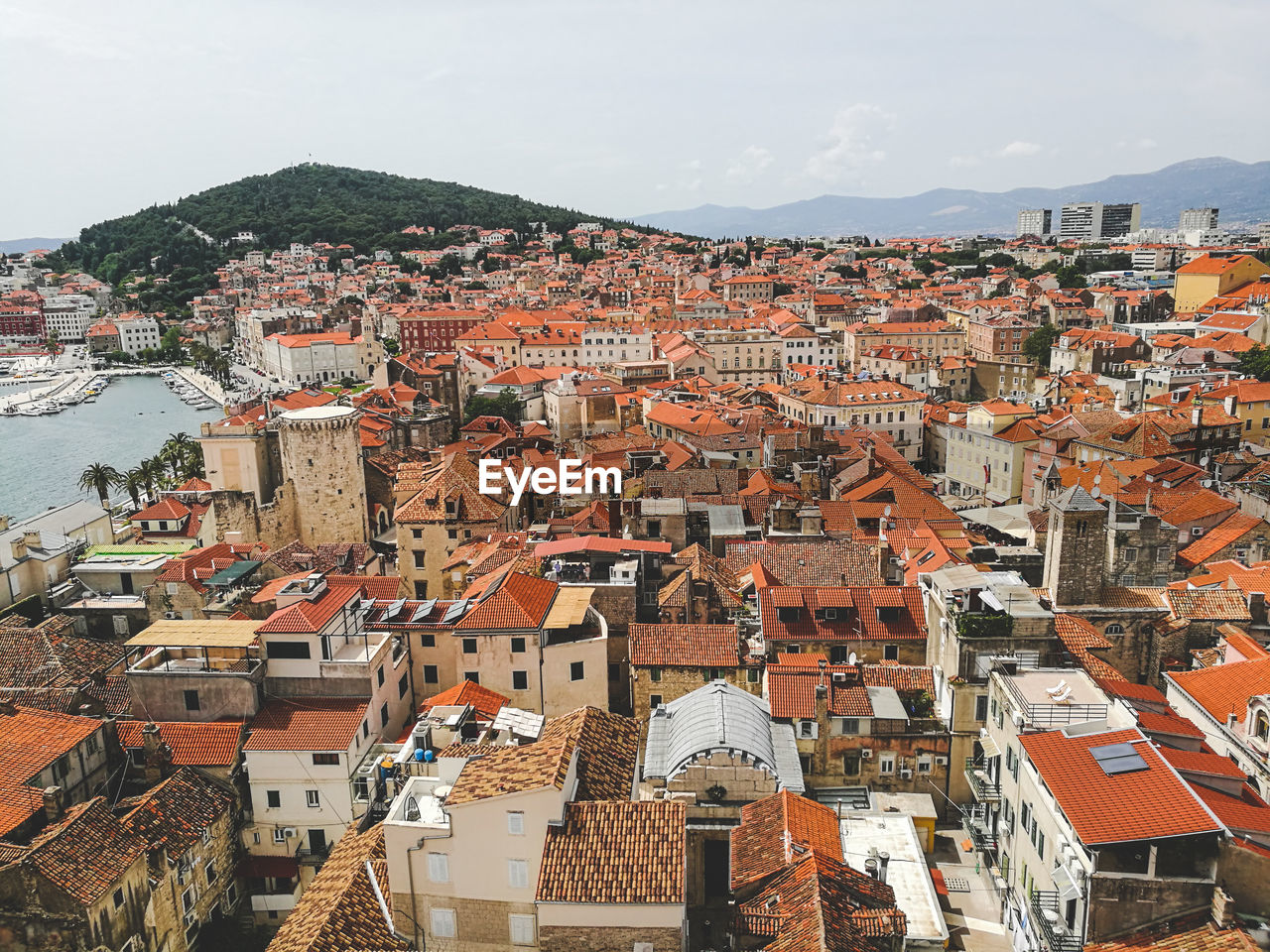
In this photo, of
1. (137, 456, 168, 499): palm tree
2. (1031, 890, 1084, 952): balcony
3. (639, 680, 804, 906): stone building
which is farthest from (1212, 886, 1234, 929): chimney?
(137, 456, 168, 499): palm tree

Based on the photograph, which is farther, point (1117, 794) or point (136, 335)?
point (136, 335)

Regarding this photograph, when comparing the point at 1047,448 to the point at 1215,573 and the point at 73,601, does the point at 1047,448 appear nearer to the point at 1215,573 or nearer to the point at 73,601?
the point at 1215,573

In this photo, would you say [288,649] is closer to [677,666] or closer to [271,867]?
[271,867]

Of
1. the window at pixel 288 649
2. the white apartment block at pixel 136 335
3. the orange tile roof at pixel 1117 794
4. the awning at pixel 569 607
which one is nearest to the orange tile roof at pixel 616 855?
the orange tile roof at pixel 1117 794

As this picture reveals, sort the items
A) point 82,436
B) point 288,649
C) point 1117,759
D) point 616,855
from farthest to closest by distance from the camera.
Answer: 1. point 82,436
2. point 288,649
3. point 1117,759
4. point 616,855

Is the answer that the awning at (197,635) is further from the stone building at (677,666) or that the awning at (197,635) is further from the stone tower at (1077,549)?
the stone tower at (1077,549)

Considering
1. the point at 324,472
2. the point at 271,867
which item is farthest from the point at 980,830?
the point at 324,472

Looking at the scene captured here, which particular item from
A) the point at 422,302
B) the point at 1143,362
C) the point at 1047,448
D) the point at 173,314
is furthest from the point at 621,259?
the point at 1047,448
